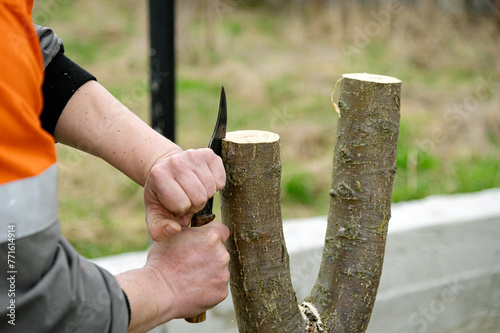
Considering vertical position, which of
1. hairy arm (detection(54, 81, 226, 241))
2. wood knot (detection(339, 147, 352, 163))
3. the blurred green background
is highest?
hairy arm (detection(54, 81, 226, 241))

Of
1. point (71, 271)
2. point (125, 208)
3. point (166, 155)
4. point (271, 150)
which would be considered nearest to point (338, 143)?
point (271, 150)

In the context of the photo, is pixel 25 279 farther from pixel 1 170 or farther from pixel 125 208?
pixel 125 208

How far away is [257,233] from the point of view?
117cm

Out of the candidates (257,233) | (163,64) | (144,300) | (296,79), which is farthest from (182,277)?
(296,79)

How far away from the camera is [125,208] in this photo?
132 inches

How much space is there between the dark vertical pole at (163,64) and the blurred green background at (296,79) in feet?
3.70

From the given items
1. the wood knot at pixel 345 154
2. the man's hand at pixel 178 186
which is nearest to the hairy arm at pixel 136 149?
the man's hand at pixel 178 186

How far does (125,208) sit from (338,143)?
2295mm

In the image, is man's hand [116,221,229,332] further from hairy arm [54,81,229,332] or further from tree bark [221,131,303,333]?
tree bark [221,131,303,333]

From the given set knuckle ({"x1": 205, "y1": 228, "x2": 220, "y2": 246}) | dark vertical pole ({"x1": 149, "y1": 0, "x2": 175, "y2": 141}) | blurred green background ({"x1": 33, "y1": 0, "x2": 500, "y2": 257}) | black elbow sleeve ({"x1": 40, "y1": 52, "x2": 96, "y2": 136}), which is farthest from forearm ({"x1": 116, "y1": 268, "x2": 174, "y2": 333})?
blurred green background ({"x1": 33, "y1": 0, "x2": 500, "y2": 257})

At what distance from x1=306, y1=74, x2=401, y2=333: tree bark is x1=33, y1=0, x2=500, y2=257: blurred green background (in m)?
1.81

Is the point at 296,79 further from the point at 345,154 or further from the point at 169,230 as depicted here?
the point at 169,230

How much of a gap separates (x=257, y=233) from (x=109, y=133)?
0.38 meters

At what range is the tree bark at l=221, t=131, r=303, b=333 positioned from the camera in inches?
45.3
